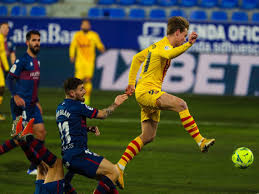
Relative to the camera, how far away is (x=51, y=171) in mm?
6699

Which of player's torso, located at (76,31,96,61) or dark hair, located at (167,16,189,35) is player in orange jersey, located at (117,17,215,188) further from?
player's torso, located at (76,31,96,61)

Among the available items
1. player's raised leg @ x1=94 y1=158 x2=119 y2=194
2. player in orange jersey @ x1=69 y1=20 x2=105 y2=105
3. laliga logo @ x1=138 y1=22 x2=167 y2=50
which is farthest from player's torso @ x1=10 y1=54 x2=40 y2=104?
laliga logo @ x1=138 y1=22 x2=167 y2=50

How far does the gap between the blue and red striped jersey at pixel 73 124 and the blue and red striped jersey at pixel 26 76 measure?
2799 mm

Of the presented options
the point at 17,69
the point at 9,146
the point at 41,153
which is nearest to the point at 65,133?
the point at 41,153

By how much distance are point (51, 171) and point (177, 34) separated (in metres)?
2.90

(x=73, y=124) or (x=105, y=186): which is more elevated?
(x=73, y=124)

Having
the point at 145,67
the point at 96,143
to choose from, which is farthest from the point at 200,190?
the point at 96,143

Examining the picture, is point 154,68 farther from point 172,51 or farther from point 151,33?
point 151,33

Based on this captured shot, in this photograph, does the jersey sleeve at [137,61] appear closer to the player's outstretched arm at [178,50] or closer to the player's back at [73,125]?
the player's outstretched arm at [178,50]

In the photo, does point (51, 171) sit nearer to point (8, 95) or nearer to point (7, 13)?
point (8, 95)

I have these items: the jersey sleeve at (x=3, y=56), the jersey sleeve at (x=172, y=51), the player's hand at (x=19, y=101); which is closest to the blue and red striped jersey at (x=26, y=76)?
the player's hand at (x=19, y=101)

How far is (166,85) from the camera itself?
20609mm

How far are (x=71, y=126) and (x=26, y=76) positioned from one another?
3006 millimetres

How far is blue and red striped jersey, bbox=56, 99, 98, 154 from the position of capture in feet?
22.1
